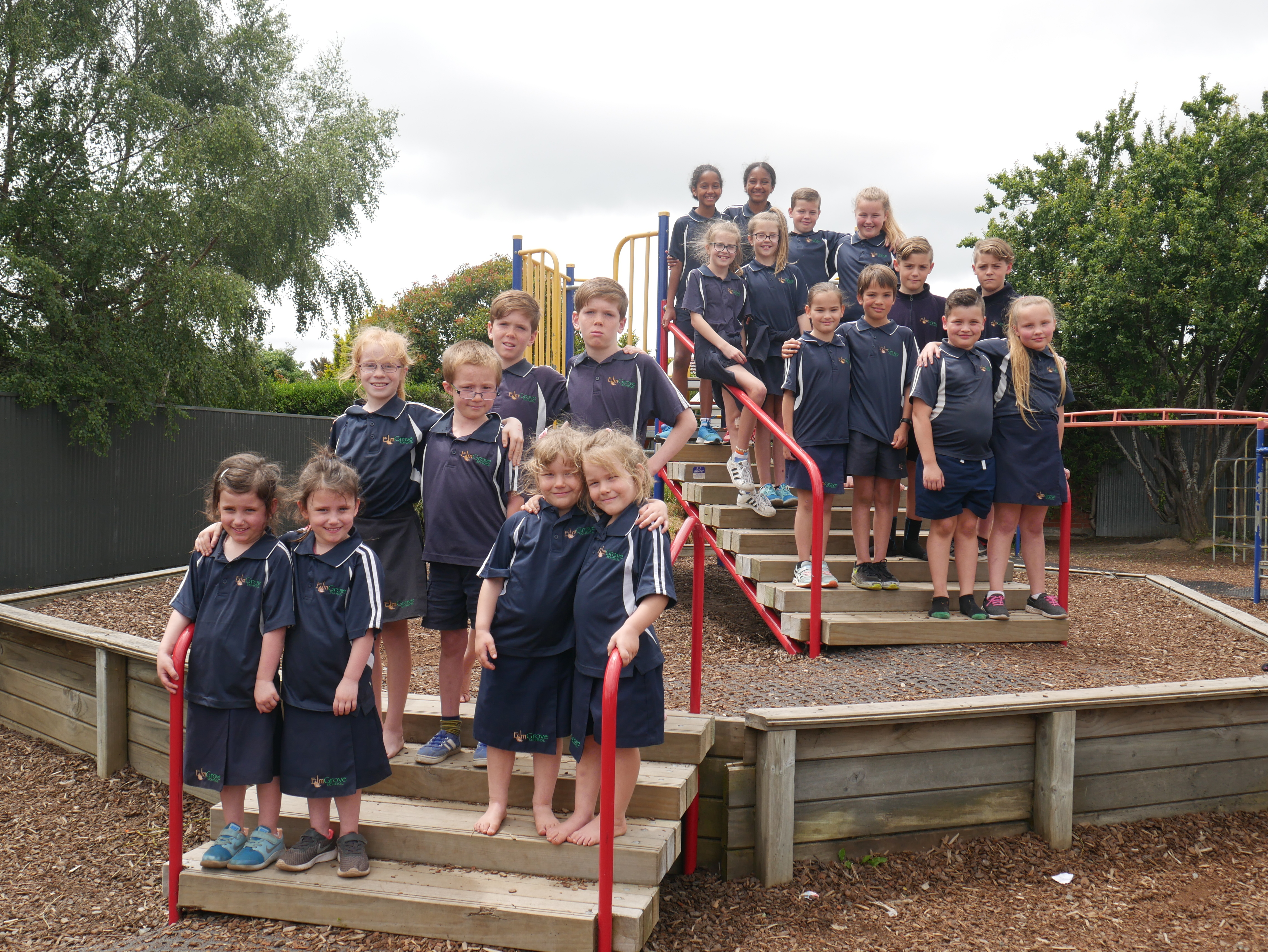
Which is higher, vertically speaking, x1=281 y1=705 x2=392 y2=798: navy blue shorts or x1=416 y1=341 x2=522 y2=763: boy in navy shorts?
x1=416 y1=341 x2=522 y2=763: boy in navy shorts

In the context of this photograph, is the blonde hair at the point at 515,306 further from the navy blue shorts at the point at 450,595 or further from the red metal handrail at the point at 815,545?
the red metal handrail at the point at 815,545

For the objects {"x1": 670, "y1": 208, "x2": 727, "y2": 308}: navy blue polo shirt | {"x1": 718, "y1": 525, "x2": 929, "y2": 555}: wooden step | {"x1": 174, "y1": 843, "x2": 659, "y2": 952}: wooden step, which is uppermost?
{"x1": 670, "y1": 208, "x2": 727, "y2": 308}: navy blue polo shirt

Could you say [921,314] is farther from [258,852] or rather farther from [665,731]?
[258,852]

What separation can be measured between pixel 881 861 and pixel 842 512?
293cm

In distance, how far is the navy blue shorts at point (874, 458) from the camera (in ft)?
16.2

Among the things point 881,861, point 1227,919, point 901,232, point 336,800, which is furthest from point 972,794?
point 901,232

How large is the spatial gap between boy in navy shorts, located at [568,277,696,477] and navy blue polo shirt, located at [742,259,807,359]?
2138 mm

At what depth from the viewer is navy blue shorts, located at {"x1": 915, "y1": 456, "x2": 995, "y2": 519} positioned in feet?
15.4

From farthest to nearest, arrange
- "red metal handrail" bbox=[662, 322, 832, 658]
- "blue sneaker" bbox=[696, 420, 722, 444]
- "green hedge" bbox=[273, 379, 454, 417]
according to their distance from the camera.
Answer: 1. "green hedge" bbox=[273, 379, 454, 417]
2. "blue sneaker" bbox=[696, 420, 722, 444]
3. "red metal handrail" bbox=[662, 322, 832, 658]

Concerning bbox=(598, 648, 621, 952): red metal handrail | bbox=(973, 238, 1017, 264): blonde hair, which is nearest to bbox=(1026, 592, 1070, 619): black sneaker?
bbox=(973, 238, 1017, 264): blonde hair

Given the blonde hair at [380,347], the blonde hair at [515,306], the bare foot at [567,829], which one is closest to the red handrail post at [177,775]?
the blonde hair at [380,347]

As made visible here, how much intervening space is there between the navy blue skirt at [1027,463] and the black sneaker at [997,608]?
0.52m

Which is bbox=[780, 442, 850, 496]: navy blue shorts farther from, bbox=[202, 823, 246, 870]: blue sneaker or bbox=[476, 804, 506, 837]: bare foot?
bbox=[202, 823, 246, 870]: blue sneaker

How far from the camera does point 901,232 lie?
19.2 ft
